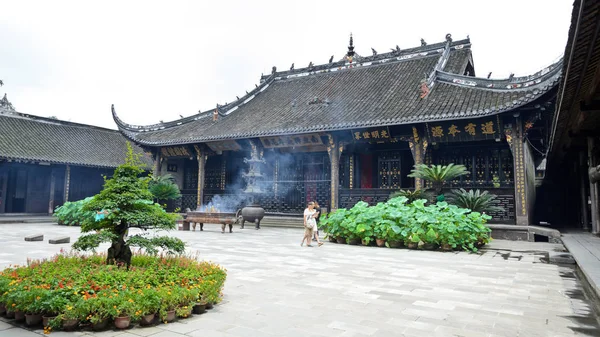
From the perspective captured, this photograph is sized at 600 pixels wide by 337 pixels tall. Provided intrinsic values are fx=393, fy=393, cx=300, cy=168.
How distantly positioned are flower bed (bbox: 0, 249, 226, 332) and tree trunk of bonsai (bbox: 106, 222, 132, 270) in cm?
19

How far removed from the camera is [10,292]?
11.0 feet

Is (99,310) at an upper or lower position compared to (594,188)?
lower

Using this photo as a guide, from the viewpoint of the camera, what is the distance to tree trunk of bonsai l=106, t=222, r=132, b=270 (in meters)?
4.39

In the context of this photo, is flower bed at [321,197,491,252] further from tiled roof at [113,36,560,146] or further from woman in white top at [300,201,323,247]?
tiled roof at [113,36,560,146]

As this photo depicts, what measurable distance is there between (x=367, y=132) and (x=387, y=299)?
10.7 meters

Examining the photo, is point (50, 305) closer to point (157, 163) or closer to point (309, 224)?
point (309, 224)

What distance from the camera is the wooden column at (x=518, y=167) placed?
37.8 feet

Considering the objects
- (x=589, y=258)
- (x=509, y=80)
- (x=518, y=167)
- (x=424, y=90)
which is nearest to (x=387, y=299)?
(x=589, y=258)

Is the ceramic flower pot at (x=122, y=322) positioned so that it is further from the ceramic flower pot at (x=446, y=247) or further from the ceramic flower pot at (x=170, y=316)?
the ceramic flower pot at (x=446, y=247)

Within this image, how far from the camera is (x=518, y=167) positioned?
11.8 m

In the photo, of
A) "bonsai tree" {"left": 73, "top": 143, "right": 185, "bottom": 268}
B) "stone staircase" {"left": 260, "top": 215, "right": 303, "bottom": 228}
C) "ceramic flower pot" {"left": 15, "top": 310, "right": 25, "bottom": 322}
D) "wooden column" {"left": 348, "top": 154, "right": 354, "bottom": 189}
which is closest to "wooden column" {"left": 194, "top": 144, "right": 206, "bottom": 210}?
"stone staircase" {"left": 260, "top": 215, "right": 303, "bottom": 228}

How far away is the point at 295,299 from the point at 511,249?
674 cm

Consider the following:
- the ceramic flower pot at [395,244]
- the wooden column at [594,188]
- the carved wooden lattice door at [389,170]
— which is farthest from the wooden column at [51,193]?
the wooden column at [594,188]

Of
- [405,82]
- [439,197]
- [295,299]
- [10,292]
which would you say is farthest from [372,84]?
[10,292]
